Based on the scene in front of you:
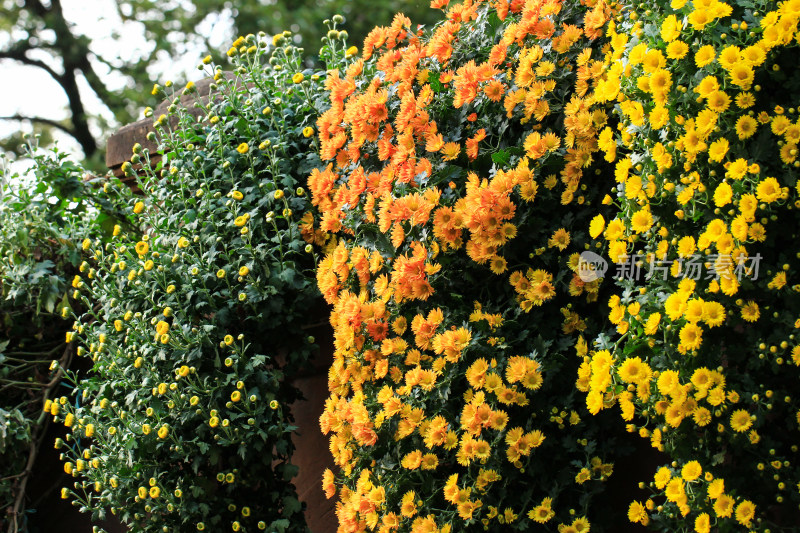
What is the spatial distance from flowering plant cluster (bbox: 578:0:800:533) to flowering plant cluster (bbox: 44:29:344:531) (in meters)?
1.08

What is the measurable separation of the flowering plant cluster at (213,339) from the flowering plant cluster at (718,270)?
3.55 ft

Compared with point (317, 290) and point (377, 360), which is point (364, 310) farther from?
point (317, 290)

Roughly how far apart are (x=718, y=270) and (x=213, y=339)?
4.87 ft

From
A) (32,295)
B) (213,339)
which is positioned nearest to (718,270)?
(213,339)

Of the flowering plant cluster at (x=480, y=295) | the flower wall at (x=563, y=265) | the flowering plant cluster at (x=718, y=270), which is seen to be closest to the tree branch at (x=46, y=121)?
the flower wall at (x=563, y=265)

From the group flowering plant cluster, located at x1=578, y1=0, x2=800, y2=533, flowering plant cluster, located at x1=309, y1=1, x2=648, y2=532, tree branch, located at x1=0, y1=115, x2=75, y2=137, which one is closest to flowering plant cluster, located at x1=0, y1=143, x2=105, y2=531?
flowering plant cluster, located at x1=309, y1=1, x2=648, y2=532

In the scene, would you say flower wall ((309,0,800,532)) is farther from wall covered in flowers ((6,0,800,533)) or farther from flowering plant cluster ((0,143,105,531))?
flowering plant cluster ((0,143,105,531))

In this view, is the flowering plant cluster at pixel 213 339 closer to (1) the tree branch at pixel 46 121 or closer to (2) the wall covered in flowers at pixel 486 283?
(2) the wall covered in flowers at pixel 486 283

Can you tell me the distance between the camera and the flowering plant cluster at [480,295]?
71.4 inches

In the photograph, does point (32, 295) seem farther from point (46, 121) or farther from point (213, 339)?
point (46, 121)

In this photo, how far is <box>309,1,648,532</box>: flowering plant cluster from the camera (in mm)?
1814

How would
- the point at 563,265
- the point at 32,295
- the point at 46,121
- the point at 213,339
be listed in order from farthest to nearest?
the point at 46,121
the point at 32,295
the point at 213,339
the point at 563,265

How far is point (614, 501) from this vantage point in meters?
1.95

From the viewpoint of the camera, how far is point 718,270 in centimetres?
143
